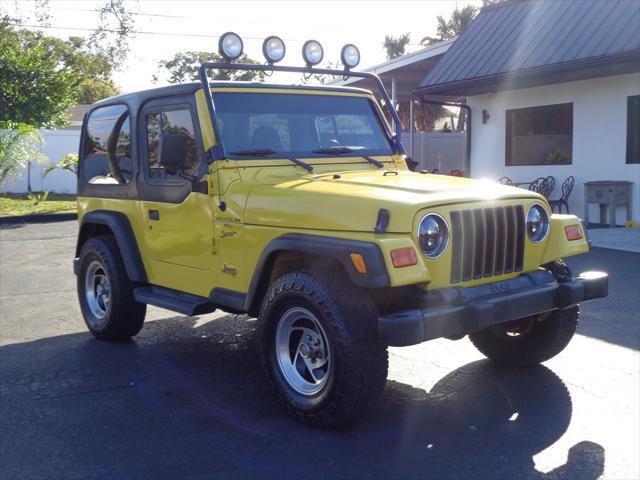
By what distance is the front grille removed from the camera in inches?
163

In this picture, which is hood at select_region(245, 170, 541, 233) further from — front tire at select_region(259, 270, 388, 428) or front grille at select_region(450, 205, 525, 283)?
front tire at select_region(259, 270, 388, 428)

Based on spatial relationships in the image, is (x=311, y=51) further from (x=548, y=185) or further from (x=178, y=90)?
(x=548, y=185)

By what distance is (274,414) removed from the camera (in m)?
4.48

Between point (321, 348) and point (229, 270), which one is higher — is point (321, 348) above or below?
below

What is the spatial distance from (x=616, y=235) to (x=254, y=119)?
28.6ft

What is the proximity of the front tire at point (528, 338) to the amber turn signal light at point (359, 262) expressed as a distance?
170 centimetres

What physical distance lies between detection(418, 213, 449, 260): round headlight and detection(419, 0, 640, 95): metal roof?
30.3ft

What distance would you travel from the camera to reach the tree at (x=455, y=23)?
3803 cm

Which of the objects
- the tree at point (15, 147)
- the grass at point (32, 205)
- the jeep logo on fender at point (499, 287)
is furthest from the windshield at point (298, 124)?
the tree at point (15, 147)

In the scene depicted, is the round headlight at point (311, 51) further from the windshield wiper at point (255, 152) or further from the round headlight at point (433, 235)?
the round headlight at point (433, 235)

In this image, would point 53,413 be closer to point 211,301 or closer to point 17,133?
point 211,301

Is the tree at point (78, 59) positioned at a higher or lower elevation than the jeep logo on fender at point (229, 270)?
higher

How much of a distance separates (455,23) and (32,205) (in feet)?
86.5

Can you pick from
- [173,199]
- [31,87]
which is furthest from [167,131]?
[31,87]
